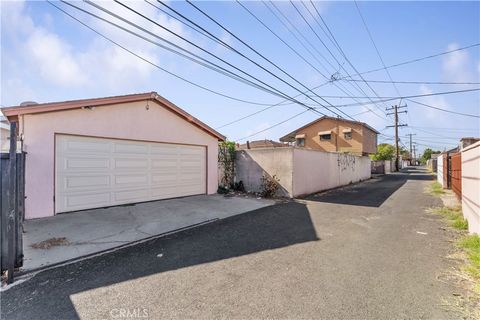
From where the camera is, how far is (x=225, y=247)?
16.9ft

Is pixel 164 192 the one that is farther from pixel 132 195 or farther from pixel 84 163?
pixel 84 163

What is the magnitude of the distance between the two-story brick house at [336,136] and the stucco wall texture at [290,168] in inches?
642

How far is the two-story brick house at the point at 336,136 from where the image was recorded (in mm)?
30691

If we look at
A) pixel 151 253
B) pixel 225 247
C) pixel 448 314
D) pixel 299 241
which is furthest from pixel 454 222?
pixel 151 253

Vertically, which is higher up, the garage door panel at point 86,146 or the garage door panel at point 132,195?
the garage door panel at point 86,146

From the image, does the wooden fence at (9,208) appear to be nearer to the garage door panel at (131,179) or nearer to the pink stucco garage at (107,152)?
the pink stucco garage at (107,152)

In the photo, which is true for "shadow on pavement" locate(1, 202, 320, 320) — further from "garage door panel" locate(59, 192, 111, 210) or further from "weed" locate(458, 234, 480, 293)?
"garage door panel" locate(59, 192, 111, 210)

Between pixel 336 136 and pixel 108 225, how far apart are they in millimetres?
29643

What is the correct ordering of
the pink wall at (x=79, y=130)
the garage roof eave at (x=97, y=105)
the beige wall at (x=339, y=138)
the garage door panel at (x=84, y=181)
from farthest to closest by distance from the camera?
the beige wall at (x=339, y=138) → the garage door panel at (x=84, y=181) → the pink wall at (x=79, y=130) → the garage roof eave at (x=97, y=105)

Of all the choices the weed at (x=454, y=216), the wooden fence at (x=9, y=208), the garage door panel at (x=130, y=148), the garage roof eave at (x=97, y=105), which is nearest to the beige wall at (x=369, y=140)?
the weed at (x=454, y=216)

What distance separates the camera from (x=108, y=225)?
6.48 metres

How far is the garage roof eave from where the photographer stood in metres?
6.55

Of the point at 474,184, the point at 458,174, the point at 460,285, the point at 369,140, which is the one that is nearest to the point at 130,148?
the point at 460,285

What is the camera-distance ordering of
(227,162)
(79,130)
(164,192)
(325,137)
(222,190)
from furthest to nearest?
1. (325,137)
2. (227,162)
3. (222,190)
4. (164,192)
5. (79,130)
